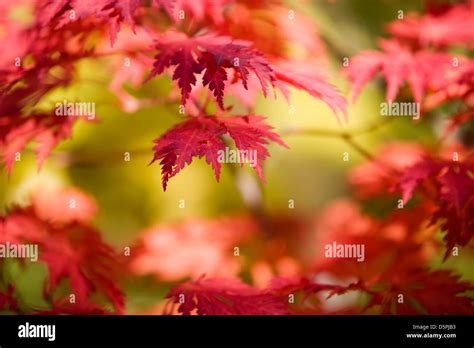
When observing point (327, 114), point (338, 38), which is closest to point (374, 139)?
point (327, 114)

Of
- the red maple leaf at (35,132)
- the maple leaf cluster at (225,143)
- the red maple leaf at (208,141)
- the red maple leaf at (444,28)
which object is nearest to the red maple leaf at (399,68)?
the maple leaf cluster at (225,143)

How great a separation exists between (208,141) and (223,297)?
1.04 feet

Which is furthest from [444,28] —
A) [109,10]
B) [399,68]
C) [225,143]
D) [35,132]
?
[35,132]

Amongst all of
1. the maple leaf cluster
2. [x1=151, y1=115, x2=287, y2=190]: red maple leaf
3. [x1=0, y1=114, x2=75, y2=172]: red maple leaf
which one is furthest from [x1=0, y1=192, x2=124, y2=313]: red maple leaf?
[x1=151, y1=115, x2=287, y2=190]: red maple leaf

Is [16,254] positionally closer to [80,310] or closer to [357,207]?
[80,310]

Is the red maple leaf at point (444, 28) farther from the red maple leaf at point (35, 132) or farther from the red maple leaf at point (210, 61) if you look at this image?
the red maple leaf at point (35, 132)

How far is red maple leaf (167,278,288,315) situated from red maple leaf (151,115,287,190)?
230mm

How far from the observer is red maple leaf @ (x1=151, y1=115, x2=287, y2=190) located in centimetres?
96

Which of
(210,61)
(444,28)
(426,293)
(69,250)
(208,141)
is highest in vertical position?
(444,28)

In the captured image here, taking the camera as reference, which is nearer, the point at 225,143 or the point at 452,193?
the point at 452,193

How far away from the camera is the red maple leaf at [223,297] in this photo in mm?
1075

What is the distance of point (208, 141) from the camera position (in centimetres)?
98

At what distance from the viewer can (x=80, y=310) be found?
1.14 meters

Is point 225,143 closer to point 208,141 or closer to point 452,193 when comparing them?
point 208,141
